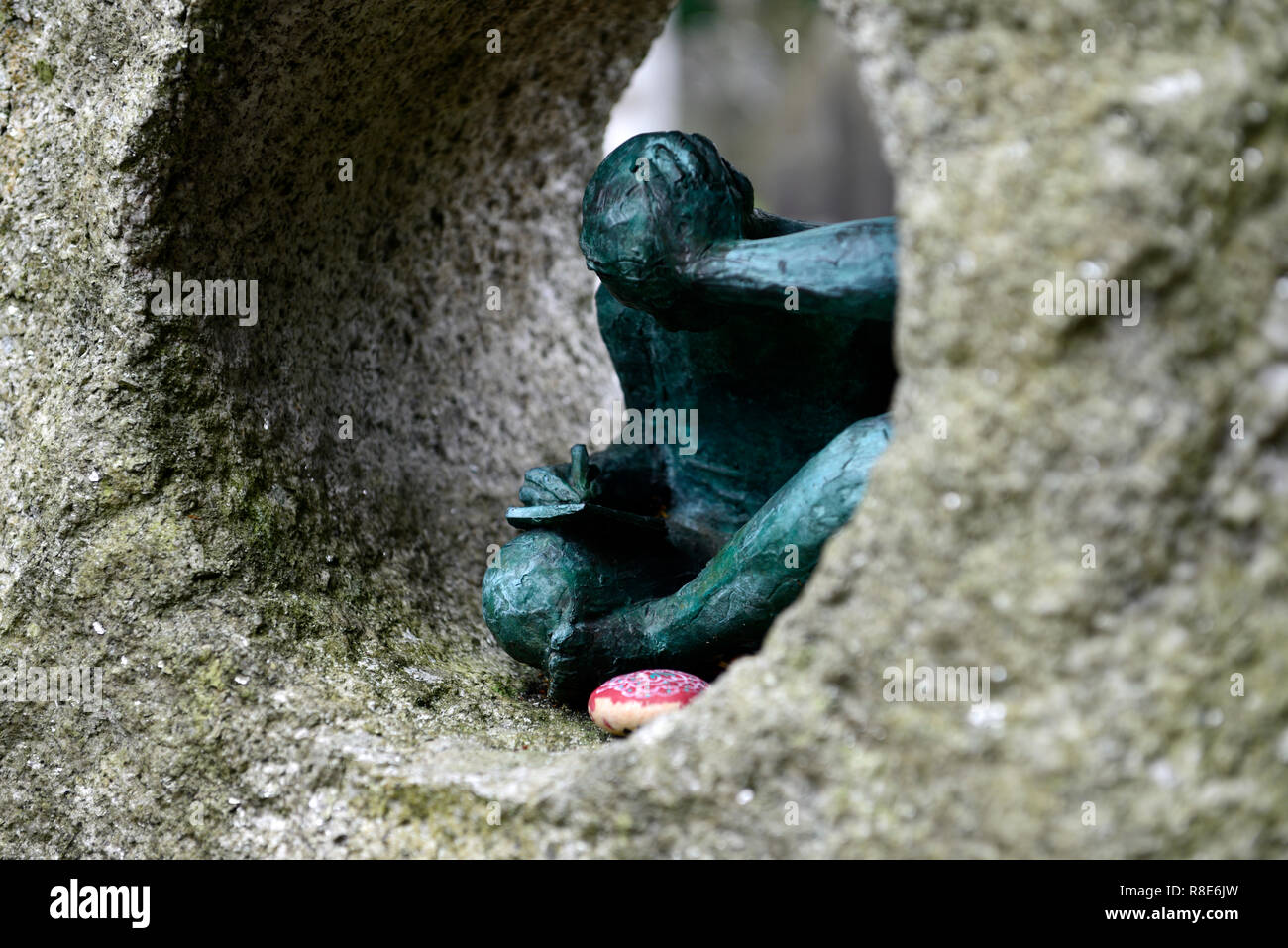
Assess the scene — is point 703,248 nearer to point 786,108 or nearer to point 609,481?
point 609,481

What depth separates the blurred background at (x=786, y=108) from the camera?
6938mm

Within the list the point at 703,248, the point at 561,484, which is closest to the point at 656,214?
the point at 703,248

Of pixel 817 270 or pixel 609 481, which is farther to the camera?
pixel 609 481

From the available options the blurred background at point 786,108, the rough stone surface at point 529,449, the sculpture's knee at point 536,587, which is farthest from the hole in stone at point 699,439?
the blurred background at point 786,108

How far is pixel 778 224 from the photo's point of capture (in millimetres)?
1625

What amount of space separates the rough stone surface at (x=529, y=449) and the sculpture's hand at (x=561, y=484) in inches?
9.9

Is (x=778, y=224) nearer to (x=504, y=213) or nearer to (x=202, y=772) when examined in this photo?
(x=504, y=213)

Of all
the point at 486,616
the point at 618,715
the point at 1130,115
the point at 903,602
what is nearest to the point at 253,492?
the point at 486,616

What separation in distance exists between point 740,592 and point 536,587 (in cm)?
25

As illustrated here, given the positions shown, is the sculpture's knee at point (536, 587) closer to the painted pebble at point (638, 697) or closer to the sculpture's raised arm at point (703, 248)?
the painted pebble at point (638, 697)

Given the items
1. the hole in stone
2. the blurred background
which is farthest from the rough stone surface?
the blurred background

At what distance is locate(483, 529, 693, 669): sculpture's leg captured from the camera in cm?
155

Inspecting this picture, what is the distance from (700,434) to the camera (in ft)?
5.90

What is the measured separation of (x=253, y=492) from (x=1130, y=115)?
3.57ft
